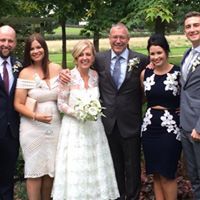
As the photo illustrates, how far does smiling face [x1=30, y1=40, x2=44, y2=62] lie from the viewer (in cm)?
546

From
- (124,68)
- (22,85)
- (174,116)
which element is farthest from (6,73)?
(174,116)

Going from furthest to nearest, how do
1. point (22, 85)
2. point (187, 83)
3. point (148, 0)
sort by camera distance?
1. point (148, 0)
2. point (22, 85)
3. point (187, 83)

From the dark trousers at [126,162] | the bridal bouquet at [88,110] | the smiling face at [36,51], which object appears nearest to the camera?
the bridal bouquet at [88,110]

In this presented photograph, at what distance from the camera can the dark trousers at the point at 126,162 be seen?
5832 millimetres

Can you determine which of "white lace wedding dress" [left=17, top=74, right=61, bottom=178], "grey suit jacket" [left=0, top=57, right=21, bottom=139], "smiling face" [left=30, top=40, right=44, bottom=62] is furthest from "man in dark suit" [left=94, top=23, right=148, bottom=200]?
"grey suit jacket" [left=0, top=57, right=21, bottom=139]

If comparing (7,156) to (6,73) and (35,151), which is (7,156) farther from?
(6,73)

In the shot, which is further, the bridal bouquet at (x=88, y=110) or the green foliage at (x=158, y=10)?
the green foliage at (x=158, y=10)

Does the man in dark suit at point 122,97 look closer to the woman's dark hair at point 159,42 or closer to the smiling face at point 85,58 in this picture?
the smiling face at point 85,58

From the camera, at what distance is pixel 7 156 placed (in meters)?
5.64

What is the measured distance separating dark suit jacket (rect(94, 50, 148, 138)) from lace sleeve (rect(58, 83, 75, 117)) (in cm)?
45

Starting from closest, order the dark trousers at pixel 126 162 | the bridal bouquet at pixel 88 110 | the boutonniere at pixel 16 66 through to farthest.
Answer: the bridal bouquet at pixel 88 110 → the boutonniere at pixel 16 66 → the dark trousers at pixel 126 162

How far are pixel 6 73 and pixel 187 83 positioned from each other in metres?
1.99

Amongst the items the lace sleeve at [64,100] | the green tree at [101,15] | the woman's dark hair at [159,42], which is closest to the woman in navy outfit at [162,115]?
the woman's dark hair at [159,42]

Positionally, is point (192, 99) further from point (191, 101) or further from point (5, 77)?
point (5, 77)
